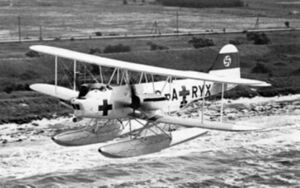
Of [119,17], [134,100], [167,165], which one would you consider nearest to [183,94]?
[167,165]

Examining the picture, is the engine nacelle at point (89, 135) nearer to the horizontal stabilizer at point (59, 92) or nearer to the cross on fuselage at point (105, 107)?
the horizontal stabilizer at point (59, 92)

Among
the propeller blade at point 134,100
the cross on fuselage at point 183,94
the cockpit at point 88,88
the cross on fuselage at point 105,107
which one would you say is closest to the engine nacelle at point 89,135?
the propeller blade at point 134,100

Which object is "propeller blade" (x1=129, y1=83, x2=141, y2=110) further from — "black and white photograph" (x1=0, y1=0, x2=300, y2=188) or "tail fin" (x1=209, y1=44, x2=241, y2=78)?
"tail fin" (x1=209, y1=44, x2=241, y2=78)

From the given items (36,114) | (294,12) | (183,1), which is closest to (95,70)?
(36,114)

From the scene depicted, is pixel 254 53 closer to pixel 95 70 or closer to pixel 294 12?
pixel 95 70

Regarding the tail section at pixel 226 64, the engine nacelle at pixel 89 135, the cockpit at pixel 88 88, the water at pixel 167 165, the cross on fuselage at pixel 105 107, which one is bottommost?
the water at pixel 167 165

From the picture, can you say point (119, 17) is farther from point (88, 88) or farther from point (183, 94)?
point (88, 88)

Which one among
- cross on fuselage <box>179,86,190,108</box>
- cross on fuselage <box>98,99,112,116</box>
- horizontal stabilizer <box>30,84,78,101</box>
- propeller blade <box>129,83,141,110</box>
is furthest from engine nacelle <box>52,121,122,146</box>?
cross on fuselage <box>179,86,190,108</box>
